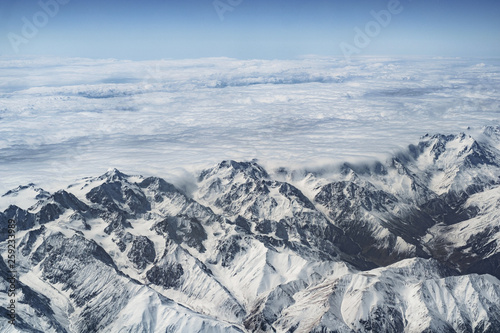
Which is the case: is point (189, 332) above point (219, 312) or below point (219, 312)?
above

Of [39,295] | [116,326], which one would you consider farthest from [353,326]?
[39,295]

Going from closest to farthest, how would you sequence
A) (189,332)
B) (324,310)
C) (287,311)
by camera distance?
(189,332), (324,310), (287,311)

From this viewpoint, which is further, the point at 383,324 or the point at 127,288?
the point at 127,288

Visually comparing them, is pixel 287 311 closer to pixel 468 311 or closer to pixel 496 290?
pixel 468 311

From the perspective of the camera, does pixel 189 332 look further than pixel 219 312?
No

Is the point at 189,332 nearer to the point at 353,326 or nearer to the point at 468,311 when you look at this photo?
the point at 353,326

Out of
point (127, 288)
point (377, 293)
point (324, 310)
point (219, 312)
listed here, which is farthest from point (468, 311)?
point (127, 288)

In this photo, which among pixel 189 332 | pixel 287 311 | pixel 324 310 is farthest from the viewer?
pixel 287 311

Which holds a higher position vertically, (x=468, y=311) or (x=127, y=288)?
(x=127, y=288)
